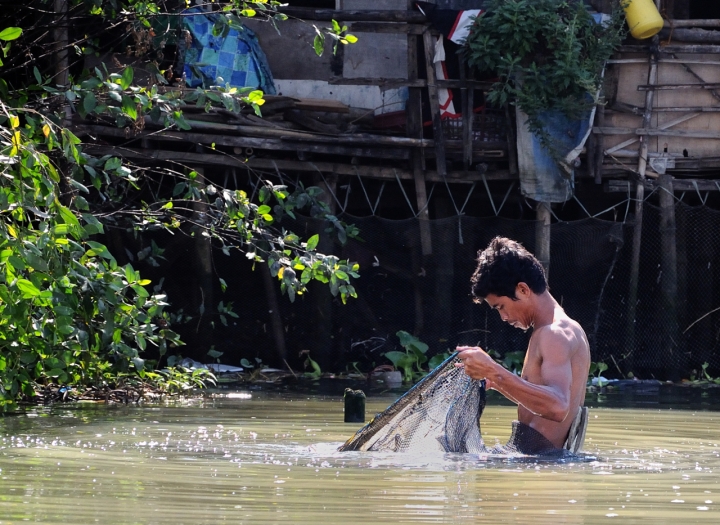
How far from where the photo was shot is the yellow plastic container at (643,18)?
1291cm

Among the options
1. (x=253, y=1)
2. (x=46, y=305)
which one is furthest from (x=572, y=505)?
(x=253, y=1)

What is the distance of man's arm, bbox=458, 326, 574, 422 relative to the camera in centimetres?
567

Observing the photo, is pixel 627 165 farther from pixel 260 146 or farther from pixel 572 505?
pixel 572 505

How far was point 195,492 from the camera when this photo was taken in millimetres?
4801

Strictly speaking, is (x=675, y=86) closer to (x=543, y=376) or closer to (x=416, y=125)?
(x=416, y=125)

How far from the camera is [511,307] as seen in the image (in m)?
6.04

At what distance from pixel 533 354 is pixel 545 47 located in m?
7.49

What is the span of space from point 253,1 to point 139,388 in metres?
3.34

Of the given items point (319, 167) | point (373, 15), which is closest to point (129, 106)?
point (319, 167)

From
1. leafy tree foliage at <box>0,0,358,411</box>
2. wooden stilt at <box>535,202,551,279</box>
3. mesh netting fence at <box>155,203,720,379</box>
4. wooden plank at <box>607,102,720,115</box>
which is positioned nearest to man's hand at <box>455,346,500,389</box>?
leafy tree foliage at <box>0,0,358,411</box>

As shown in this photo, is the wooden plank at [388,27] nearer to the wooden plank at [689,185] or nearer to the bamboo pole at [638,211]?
the bamboo pole at [638,211]

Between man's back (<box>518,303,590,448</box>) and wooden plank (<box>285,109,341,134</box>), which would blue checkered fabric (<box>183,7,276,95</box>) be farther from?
man's back (<box>518,303,590,448</box>)

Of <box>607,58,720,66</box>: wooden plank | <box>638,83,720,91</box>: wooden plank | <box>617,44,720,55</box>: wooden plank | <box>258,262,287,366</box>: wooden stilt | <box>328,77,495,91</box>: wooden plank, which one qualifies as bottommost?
<box>258,262,287,366</box>: wooden stilt

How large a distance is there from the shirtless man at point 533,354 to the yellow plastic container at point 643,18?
24.8 feet
